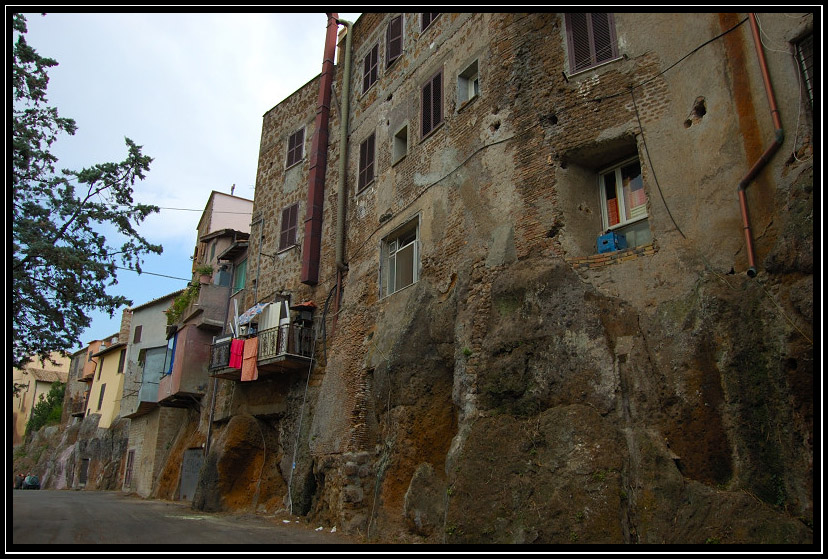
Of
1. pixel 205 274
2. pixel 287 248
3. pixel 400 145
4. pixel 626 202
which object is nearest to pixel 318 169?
pixel 287 248

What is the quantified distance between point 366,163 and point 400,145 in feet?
5.01

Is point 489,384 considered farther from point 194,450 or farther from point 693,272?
point 194,450

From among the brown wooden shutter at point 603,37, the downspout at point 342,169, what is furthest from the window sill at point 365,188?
the brown wooden shutter at point 603,37

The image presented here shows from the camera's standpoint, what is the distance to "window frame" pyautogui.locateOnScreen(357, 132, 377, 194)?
57.3ft

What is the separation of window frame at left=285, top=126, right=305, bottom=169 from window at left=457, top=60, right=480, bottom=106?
8662 mm

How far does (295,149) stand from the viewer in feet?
72.9

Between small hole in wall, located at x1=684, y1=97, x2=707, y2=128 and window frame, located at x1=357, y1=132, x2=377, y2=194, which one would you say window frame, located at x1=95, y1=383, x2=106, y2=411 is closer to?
window frame, located at x1=357, y1=132, x2=377, y2=194

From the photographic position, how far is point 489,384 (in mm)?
10250

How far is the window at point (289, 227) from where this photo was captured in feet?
67.7

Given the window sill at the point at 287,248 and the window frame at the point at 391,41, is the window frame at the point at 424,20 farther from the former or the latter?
the window sill at the point at 287,248

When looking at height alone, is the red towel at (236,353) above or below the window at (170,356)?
below

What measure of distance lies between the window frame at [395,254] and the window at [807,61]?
27.3 ft

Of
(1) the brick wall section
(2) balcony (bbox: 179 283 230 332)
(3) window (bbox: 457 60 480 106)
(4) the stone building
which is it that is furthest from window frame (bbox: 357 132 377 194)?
(2) balcony (bbox: 179 283 230 332)

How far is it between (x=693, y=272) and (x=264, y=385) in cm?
1388
